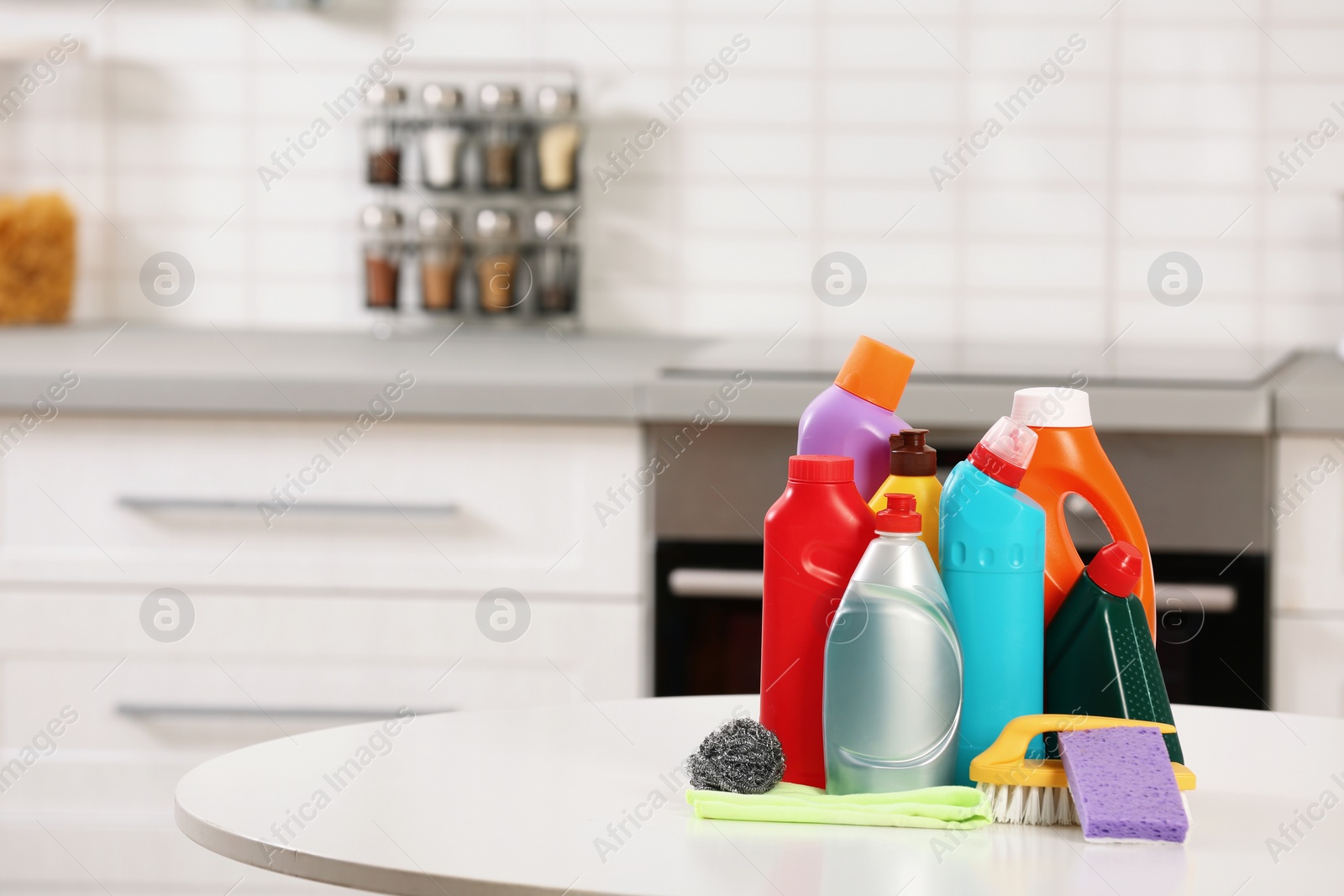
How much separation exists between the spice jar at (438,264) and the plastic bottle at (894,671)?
4.99 feet

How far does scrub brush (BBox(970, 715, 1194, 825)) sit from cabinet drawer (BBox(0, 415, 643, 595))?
2.91ft

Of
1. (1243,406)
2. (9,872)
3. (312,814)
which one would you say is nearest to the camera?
(312,814)

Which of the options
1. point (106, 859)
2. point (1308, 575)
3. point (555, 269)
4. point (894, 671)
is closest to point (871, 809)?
point (894, 671)

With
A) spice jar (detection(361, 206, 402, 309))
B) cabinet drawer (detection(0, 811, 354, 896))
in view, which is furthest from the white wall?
cabinet drawer (detection(0, 811, 354, 896))

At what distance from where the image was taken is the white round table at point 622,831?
56 centimetres

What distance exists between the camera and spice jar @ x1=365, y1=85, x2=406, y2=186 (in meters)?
2.04

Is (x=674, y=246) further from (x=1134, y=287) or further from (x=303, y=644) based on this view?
(x=303, y=644)

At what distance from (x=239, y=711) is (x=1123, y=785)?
1.18 meters

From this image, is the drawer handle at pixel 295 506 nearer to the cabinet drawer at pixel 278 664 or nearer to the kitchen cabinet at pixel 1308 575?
the cabinet drawer at pixel 278 664

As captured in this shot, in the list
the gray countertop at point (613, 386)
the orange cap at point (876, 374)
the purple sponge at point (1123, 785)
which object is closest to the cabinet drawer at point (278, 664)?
the gray countertop at point (613, 386)

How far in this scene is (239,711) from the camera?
1.53 meters

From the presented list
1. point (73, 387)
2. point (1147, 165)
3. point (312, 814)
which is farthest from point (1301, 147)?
point (312, 814)

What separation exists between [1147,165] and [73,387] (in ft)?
5.27

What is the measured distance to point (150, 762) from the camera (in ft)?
5.09
